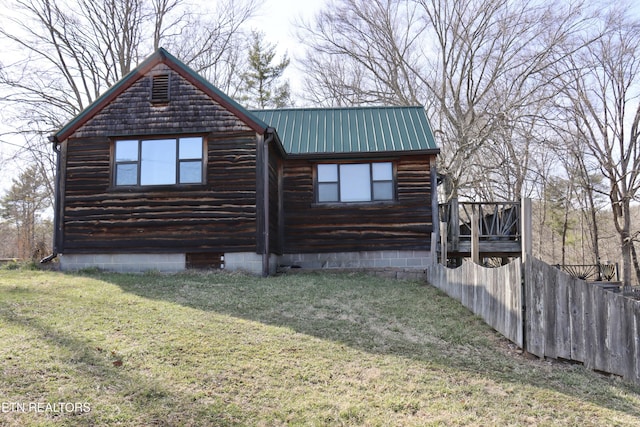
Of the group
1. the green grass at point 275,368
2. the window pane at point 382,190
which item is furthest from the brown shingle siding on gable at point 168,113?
the green grass at point 275,368

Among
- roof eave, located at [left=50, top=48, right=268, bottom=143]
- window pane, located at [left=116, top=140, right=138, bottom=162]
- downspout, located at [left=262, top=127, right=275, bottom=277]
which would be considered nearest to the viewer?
downspout, located at [left=262, top=127, right=275, bottom=277]

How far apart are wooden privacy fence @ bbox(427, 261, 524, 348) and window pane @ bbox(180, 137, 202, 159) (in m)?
7.70

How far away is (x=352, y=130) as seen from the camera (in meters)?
16.5

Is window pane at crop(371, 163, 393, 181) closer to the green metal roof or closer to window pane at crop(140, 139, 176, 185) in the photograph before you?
the green metal roof

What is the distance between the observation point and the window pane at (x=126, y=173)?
13852 millimetres

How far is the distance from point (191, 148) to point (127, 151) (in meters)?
1.90

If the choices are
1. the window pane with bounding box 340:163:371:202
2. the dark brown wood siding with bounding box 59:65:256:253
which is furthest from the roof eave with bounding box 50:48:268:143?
the window pane with bounding box 340:163:371:202

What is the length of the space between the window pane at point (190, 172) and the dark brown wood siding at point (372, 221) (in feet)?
10.6

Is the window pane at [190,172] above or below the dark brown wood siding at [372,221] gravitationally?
above

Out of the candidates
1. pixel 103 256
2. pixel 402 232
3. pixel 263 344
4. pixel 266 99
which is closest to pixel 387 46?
pixel 266 99

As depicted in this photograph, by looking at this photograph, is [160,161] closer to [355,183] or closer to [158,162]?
[158,162]

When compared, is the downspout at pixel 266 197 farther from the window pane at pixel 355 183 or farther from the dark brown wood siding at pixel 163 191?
the window pane at pixel 355 183

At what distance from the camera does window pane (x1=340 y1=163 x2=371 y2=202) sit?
15.4 meters

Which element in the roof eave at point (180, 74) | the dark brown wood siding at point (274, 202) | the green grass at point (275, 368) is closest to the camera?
the green grass at point (275, 368)
